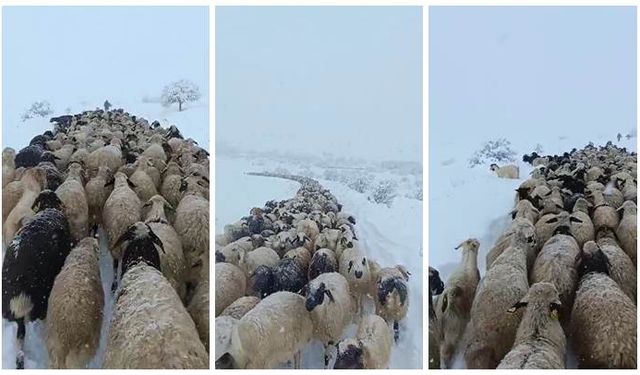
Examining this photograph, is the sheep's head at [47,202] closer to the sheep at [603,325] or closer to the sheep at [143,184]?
the sheep at [143,184]

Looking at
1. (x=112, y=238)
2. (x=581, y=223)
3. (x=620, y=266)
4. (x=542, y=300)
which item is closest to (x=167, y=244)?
(x=112, y=238)

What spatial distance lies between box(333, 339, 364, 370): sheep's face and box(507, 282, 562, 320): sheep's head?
2.18 feet

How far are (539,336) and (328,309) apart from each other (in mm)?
894

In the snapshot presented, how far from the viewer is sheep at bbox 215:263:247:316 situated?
3.43 m

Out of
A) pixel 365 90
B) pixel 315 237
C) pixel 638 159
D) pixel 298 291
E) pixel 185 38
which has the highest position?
pixel 185 38

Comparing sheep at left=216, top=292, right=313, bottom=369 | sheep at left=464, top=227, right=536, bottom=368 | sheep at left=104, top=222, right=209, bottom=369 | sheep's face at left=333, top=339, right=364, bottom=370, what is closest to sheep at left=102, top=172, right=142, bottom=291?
sheep at left=104, top=222, right=209, bottom=369

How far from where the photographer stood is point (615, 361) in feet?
10.4

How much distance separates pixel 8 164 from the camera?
3.49m

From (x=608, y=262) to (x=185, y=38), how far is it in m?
2.13

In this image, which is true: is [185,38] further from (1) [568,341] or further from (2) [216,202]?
(1) [568,341]

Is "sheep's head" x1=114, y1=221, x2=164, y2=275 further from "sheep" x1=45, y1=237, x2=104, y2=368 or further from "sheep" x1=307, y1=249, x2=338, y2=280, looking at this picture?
"sheep" x1=307, y1=249, x2=338, y2=280

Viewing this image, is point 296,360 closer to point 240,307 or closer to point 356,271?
point 240,307

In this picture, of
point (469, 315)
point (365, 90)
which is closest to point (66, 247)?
point (365, 90)

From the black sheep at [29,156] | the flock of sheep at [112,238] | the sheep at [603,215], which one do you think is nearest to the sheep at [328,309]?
the flock of sheep at [112,238]
